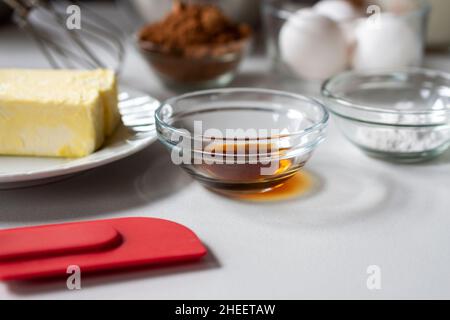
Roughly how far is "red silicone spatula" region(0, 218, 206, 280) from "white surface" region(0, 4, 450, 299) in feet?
0.05

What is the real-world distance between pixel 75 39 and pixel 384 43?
0.46 meters

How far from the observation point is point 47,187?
29.9 inches

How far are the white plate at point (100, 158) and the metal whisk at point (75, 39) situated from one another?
178mm

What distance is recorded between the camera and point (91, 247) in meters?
0.60

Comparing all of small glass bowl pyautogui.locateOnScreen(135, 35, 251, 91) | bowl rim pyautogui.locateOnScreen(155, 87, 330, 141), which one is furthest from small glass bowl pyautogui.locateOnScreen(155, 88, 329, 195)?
small glass bowl pyautogui.locateOnScreen(135, 35, 251, 91)

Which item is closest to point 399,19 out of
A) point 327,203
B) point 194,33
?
point 194,33

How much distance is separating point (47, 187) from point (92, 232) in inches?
6.4

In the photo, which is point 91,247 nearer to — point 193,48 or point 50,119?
point 50,119

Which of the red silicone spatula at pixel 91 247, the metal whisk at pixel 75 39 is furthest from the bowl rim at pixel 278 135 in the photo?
the metal whisk at pixel 75 39

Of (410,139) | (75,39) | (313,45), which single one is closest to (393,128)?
(410,139)

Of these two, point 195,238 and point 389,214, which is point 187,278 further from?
point 389,214

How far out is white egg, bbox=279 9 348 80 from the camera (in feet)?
3.39

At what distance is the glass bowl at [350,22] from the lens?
1066 millimetres

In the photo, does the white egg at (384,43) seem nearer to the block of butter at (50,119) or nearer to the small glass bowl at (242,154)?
the small glass bowl at (242,154)
